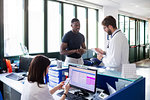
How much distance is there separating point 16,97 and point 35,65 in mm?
1313

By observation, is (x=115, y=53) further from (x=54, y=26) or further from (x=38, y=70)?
(x=54, y=26)

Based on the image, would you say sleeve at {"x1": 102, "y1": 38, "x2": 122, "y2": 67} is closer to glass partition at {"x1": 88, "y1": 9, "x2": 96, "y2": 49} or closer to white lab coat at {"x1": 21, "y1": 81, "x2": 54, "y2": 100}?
white lab coat at {"x1": 21, "y1": 81, "x2": 54, "y2": 100}

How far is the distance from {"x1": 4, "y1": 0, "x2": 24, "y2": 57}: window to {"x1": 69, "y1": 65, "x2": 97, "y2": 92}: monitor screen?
2.29 m

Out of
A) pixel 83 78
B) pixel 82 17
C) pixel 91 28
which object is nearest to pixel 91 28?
pixel 91 28

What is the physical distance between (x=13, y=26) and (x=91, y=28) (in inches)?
128

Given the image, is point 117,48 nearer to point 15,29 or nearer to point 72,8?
point 15,29

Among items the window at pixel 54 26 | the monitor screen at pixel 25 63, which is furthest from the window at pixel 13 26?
the window at pixel 54 26

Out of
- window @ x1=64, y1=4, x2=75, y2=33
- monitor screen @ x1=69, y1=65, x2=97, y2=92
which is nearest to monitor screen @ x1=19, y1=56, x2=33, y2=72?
monitor screen @ x1=69, y1=65, x2=97, y2=92

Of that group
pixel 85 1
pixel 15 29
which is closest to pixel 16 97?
pixel 15 29

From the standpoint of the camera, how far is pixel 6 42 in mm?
3611

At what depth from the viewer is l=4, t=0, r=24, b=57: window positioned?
362 centimetres

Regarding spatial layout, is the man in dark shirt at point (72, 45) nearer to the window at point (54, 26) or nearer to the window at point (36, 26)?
the window at point (36, 26)

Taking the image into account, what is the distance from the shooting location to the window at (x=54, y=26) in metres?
4.63

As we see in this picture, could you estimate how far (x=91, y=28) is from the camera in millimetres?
6148
